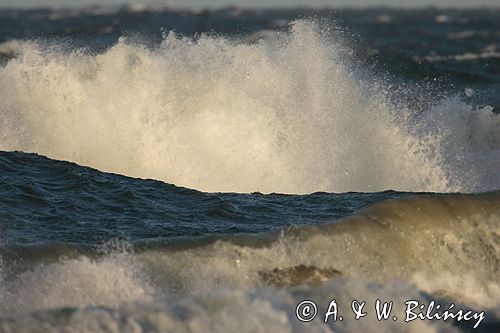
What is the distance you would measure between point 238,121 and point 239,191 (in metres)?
2.14

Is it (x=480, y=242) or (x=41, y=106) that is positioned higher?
(x=41, y=106)

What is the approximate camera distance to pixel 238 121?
17922 millimetres

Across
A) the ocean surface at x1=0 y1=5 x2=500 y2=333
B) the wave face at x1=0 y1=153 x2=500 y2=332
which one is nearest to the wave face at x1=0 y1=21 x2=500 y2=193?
the ocean surface at x1=0 y1=5 x2=500 y2=333

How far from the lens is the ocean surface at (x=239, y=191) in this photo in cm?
925

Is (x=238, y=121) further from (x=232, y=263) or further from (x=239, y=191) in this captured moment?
(x=232, y=263)

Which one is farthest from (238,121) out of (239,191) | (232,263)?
(232,263)

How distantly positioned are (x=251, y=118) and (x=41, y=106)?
147 inches

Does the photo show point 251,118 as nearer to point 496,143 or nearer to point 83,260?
point 496,143

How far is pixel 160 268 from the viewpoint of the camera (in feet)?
32.6

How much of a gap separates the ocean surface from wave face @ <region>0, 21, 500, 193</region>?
0.04 metres

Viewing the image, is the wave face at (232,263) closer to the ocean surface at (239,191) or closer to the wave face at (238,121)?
the ocean surface at (239,191)

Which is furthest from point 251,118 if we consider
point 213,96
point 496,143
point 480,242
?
point 480,242

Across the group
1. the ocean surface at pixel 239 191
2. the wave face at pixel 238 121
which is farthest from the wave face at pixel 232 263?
the wave face at pixel 238 121

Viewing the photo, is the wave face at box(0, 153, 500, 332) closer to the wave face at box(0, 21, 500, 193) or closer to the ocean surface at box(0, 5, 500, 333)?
the ocean surface at box(0, 5, 500, 333)
